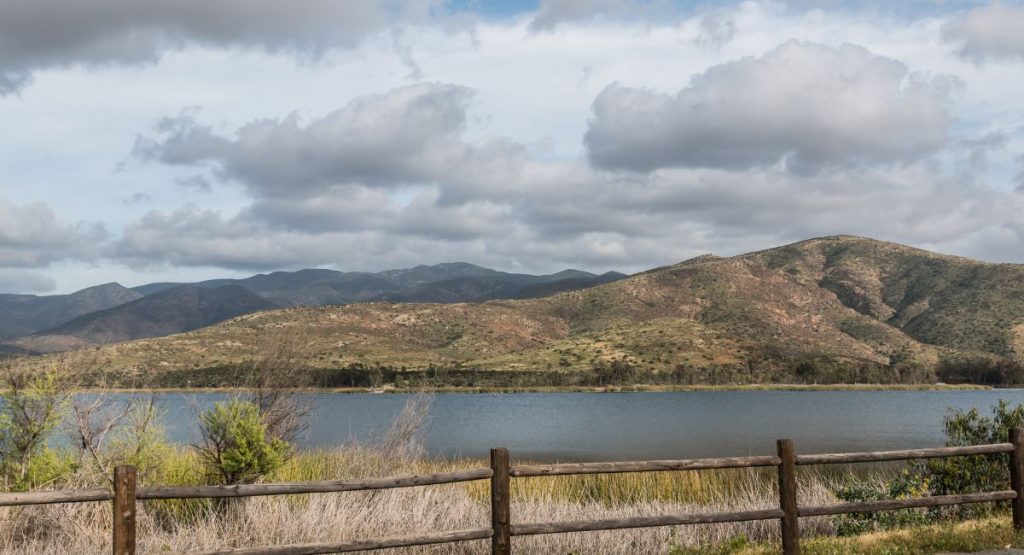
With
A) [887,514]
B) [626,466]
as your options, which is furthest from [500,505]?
[887,514]

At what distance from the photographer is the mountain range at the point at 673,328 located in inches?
5335

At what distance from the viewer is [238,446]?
15070 millimetres

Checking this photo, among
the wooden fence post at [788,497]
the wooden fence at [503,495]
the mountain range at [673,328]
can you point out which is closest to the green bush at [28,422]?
the wooden fence at [503,495]

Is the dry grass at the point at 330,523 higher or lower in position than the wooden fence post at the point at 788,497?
lower

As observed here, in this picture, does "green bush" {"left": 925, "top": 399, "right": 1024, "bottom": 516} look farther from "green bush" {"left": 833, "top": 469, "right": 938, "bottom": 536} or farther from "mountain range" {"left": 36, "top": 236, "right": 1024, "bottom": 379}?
"mountain range" {"left": 36, "top": 236, "right": 1024, "bottom": 379}

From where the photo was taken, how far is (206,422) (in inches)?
596

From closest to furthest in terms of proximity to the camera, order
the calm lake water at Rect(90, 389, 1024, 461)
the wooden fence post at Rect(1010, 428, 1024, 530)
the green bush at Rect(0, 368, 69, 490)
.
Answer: the wooden fence post at Rect(1010, 428, 1024, 530)
the green bush at Rect(0, 368, 69, 490)
the calm lake water at Rect(90, 389, 1024, 461)

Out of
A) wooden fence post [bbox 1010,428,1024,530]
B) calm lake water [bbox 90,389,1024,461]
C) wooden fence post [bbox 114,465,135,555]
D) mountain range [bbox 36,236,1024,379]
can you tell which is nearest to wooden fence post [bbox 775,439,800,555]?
wooden fence post [bbox 1010,428,1024,530]

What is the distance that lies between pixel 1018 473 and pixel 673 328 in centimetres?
14193

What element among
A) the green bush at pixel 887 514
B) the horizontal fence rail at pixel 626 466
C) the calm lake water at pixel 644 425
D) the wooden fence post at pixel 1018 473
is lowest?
the calm lake water at pixel 644 425

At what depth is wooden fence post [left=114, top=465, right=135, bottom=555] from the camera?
8617mm

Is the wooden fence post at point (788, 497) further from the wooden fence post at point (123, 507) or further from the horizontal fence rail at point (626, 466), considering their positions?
the wooden fence post at point (123, 507)

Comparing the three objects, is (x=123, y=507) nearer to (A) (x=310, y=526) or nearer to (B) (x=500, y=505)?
(B) (x=500, y=505)

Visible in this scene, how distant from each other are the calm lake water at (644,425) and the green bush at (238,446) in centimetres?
211
